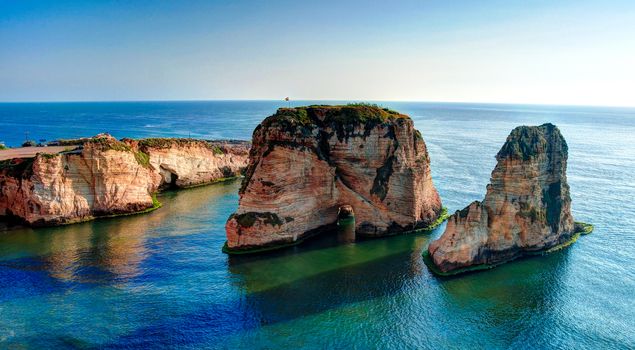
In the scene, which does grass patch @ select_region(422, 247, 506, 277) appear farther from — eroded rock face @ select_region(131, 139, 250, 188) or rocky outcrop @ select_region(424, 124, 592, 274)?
eroded rock face @ select_region(131, 139, 250, 188)

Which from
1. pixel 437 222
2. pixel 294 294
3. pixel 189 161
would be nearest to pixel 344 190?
pixel 437 222

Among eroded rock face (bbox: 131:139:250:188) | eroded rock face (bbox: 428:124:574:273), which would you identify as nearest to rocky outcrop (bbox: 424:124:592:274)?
eroded rock face (bbox: 428:124:574:273)

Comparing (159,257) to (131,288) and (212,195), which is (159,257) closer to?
(131,288)

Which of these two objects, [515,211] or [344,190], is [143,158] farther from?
[515,211]

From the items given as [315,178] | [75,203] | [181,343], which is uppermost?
[315,178]

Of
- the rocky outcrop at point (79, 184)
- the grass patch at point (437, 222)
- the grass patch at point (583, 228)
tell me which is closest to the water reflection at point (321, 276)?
the grass patch at point (437, 222)

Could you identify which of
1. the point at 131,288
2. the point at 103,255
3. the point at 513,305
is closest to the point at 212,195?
the point at 103,255
